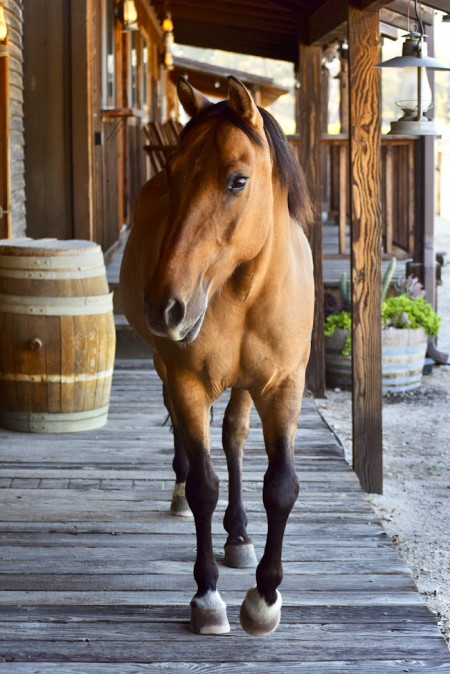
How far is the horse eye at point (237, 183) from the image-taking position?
2398mm

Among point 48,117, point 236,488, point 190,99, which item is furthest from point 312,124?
point 190,99

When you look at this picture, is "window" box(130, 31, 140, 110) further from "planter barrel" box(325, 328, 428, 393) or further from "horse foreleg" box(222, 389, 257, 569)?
"horse foreleg" box(222, 389, 257, 569)

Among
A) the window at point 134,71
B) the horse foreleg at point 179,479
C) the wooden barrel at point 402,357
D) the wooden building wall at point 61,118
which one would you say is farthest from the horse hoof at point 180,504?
the window at point 134,71

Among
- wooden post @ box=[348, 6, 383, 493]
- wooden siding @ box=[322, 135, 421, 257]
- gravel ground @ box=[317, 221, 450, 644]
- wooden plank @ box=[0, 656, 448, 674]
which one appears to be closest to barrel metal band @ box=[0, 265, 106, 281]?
wooden post @ box=[348, 6, 383, 493]

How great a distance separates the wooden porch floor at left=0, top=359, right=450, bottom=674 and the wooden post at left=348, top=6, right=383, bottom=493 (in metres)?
0.29

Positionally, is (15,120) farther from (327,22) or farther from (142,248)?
(142,248)

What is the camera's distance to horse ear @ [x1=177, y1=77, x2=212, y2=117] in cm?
262

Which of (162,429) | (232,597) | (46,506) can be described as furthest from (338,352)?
(232,597)

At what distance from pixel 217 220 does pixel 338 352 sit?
219 inches

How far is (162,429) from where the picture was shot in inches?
205

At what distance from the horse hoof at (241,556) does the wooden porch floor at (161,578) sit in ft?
0.10

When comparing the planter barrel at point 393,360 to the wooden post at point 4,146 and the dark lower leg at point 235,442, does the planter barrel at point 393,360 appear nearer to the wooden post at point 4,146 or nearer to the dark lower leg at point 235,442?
the wooden post at point 4,146

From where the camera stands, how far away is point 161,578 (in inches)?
126

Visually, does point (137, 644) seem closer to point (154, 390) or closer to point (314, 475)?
point (314, 475)
